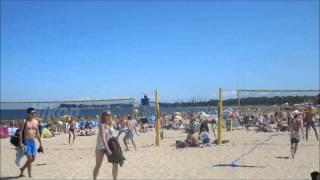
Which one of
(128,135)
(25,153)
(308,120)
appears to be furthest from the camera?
(308,120)

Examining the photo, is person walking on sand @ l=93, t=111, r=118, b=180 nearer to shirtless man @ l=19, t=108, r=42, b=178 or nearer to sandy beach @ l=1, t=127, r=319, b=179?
sandy beach @ l=1, t=127, r=319, b=179

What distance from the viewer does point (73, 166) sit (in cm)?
1022

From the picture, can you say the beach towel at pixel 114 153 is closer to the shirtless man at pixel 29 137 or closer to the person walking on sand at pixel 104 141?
the person walking on sand at pixel 104 141

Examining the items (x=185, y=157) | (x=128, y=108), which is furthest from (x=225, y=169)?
(x=128, y=108)

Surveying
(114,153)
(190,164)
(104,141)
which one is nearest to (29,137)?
(104,141)

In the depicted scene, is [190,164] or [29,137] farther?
[190,164]

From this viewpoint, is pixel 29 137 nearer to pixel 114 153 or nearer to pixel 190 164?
pixel 114 153

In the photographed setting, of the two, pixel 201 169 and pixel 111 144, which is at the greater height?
pixel 111 144

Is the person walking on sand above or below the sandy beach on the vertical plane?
above

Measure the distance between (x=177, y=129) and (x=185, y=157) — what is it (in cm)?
1476

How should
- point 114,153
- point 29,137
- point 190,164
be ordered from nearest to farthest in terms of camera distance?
point 114,153 → point 29,137 → point 190,164

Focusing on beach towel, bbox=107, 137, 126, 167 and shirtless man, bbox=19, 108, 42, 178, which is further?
shirtless man, bbox=19, 108, 42, 178

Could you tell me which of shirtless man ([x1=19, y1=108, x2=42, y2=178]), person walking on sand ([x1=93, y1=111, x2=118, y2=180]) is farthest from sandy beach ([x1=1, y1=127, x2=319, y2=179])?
person walking on sand ([x1=93, y1=111, x2=118, y2=180])

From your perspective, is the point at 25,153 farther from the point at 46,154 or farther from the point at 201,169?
the point at 46,154
